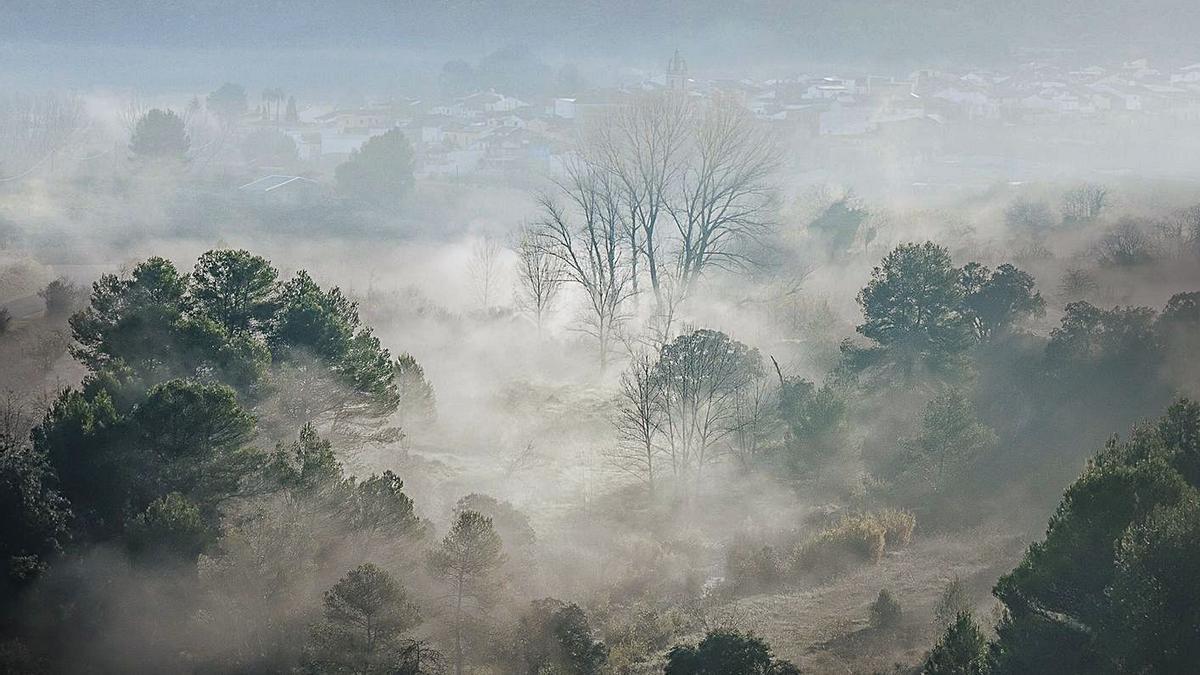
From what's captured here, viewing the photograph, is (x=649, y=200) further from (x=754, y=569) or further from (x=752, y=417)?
(x=754, y=569)

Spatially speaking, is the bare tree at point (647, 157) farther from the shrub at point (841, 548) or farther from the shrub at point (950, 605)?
the shrub at point (950, 605)

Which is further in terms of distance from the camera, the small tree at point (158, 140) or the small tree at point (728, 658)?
the small tree at point (158, 140)

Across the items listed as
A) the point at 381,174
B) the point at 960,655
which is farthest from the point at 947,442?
the point at 381,174

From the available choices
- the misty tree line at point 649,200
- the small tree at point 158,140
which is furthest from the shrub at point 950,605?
the small tree at point 158,140

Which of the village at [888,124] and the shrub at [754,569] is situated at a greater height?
the village at [888,124]

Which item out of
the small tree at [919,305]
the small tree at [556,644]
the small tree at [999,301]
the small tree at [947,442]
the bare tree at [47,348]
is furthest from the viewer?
the bare tree at [47,348]

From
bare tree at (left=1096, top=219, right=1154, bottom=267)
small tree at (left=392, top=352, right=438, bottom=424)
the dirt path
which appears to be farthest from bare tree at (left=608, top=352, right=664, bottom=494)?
bare tree at (left=1096, top=219, right=1154, bottom=267)

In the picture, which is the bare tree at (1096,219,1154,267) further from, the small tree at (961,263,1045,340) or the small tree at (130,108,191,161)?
the small tree at (130,108,191,161)

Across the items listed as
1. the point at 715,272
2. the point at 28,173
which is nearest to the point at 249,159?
the point at 28,173
